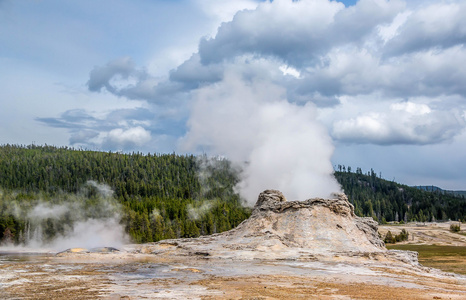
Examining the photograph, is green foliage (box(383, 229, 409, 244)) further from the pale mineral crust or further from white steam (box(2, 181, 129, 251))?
white steam (box(2, 181, 129, 251))

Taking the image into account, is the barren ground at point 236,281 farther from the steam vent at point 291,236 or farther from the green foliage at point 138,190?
the green foliage at point 138,190

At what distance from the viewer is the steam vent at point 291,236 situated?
38.7 meters

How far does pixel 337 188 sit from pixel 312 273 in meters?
41.4

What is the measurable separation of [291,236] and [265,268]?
35.0ft

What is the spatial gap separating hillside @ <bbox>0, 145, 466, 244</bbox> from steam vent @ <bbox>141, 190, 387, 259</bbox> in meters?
39.8

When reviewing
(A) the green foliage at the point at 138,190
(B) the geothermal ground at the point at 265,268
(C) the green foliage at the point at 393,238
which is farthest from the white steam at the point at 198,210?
(B) the geothermal ground at the point at 265,268

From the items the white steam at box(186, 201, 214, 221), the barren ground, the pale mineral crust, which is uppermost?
the white steam at box(186, 201, 214, 221)

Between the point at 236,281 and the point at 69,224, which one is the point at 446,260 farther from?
the point at 69,224

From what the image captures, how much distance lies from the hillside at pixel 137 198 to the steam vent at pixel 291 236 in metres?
39.8

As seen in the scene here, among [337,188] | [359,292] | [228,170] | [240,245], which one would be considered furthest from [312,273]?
[228,170]

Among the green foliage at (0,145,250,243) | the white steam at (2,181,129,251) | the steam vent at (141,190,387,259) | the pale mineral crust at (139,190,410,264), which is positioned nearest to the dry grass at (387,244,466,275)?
the pale mineral crust at (139,190,410,264)

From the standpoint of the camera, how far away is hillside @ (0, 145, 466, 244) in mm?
89069

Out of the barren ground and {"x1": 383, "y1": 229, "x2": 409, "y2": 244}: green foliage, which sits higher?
the barren ground

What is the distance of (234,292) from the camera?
68.2ft
